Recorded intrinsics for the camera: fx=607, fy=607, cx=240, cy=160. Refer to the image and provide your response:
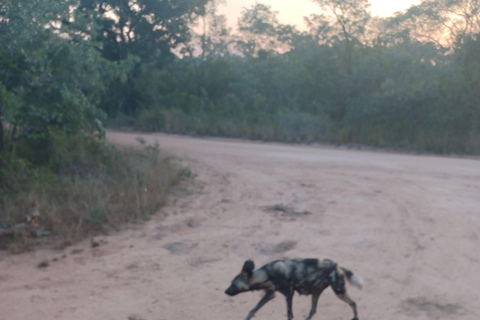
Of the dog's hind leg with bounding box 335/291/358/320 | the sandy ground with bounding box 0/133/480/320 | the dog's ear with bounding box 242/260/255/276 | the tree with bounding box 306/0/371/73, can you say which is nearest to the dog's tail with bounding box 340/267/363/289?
the dog's hind leg with bounding box 335/291/358/320

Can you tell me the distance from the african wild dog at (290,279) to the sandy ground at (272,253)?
0.48 m

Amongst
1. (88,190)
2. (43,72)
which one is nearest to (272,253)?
(88,190)

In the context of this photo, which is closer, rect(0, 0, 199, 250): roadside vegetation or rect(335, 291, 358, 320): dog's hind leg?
rect(335, 291, 358, 320): dog's hind leg

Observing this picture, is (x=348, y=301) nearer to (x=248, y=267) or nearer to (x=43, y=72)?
(x=248, y=267)

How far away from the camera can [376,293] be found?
21.2 ft

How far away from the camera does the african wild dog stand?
5.41 meters

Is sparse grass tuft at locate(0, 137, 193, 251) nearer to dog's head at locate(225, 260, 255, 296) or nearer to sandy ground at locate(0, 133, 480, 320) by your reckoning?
sandy ground at locate(0, 133, 480, 320)

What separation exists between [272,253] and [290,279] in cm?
247

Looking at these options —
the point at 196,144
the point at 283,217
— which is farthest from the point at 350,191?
the point at 196,144

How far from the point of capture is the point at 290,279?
5496mm

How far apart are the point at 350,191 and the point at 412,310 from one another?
225 inches

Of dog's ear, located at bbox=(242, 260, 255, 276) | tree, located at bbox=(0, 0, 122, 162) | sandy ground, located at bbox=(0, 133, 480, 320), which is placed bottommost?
sandy ground, located at bbox=(0, 133, 480, 320)

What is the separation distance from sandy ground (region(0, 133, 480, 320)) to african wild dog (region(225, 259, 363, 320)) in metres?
0.48

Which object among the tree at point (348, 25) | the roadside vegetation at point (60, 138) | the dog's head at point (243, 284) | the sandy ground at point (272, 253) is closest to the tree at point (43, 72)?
the roadside vegetation at point (60, 138)
